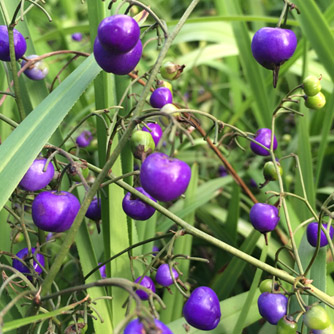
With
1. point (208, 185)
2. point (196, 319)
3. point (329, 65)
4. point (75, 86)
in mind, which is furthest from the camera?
point (208, 185)

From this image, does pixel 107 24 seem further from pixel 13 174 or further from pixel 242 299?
pixel 242 299

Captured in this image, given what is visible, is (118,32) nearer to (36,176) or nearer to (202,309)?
(36,176)

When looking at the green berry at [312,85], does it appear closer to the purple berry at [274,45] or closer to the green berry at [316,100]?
the green berry at [316,100]

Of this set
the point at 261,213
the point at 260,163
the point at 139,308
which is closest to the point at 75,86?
the point at 261,213

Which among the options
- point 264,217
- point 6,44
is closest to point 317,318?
point 264,217

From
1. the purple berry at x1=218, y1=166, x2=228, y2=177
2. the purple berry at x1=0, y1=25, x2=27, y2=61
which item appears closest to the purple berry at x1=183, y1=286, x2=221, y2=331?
the purple berry at x1=0, y1=25, x2=27, y2=61

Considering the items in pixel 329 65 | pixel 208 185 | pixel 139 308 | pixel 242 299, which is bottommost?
pixel 242 299

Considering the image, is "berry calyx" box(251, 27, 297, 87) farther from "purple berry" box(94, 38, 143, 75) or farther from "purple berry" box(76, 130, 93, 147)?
"purple berry" box(76, 130, 93, 147)
